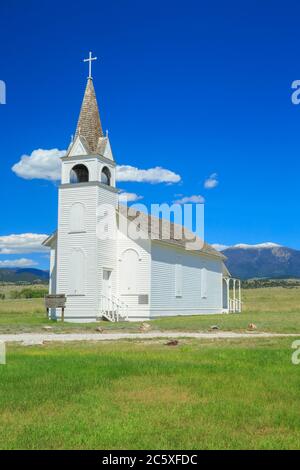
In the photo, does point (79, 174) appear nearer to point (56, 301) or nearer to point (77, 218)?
point (77, 218)

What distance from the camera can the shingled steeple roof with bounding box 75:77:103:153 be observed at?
34.6m

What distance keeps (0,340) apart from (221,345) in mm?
6611

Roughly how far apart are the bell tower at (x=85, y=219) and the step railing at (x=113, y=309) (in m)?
0.46

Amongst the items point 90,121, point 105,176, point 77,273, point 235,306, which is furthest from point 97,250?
point 235,306

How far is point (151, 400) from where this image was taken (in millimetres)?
8766

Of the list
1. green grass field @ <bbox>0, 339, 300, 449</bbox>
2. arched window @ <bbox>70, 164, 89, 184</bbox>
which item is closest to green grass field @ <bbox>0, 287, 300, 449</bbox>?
green grass field @ <bbox>0, 339, 300, 449</bbox>

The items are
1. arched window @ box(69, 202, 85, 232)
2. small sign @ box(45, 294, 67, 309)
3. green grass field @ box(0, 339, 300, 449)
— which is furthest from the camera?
arched window @ box(69, 202, 85, 232)

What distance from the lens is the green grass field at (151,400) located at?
6660 mm

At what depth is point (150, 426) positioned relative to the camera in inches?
281

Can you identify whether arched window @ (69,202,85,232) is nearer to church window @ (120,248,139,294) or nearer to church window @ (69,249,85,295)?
church window @ (69,249,85,295)

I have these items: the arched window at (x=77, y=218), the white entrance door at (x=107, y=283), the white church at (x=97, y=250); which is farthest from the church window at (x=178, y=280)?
the arched window at (x=77, y=218)

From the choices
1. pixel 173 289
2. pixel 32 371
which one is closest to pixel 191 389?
pixel 32 371
